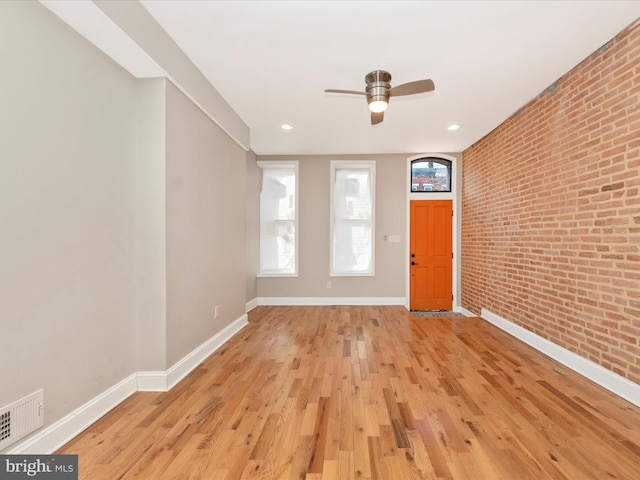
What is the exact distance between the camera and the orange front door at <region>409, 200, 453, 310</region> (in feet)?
19.1

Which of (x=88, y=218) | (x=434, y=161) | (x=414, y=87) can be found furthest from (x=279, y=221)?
(x=88, y=218)

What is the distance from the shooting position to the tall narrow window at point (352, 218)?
→ 19.4 ft

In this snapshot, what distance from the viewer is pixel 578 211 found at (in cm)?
284

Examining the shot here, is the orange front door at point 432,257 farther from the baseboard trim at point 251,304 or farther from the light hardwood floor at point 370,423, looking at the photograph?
the baseboard trim at point 251,304

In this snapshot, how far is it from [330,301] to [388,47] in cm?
437

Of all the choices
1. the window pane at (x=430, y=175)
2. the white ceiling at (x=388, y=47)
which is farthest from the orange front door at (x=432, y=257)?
the white ceiling at (x=388, y=47)

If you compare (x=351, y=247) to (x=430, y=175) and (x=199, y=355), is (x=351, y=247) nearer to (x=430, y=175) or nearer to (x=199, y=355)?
(x=430, y=175)

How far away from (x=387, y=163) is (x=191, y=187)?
159 inches

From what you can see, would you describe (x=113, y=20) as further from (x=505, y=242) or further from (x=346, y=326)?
(x=505, y=242)

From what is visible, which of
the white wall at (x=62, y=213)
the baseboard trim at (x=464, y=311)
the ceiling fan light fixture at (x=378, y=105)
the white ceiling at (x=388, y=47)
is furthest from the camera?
the baseboard trim at (x=464, y=311)

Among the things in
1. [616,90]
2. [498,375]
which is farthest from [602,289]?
[616,90]

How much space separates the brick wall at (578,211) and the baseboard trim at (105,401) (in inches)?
141

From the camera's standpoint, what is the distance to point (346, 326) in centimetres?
441

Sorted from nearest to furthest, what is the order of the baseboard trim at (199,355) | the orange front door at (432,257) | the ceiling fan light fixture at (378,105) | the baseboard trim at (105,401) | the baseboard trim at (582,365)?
1. the baseboard trim at (105,401)
2. the baseboard trim at (582,365)
3. the baseboard trim at (199,355)
4. the ceiling fan light fixture at (378,105)
5. the orange front door at (432,257)
